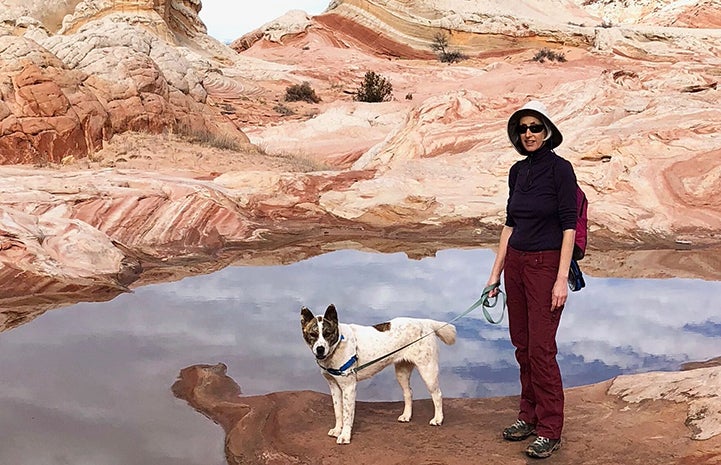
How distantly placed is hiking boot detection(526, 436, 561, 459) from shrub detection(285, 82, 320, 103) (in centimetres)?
2207

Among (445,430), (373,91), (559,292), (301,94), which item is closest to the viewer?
(559,292)

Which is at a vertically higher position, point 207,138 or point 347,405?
point 347,405

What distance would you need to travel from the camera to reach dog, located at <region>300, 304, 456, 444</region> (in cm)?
417

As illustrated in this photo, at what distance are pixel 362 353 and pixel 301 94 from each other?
71.7 ft

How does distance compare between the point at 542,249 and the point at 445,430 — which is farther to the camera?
the point at 445,430

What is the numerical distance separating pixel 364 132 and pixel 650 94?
7.21 m

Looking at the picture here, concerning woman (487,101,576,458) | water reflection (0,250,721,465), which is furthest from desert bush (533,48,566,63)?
woman (487,101,576,458)

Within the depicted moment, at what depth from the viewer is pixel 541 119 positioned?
396cm

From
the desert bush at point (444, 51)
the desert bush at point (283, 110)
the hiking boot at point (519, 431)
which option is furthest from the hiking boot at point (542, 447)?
the desert bush at point (444, 51)

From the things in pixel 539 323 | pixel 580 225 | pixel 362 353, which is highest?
pixel 580 225

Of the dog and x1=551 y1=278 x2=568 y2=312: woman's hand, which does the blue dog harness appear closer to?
the dog

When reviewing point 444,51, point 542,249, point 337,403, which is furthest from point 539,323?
point 444,51

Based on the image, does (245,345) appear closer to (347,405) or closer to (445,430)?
(347,405)

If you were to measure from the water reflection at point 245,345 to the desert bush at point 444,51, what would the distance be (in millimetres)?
28650
